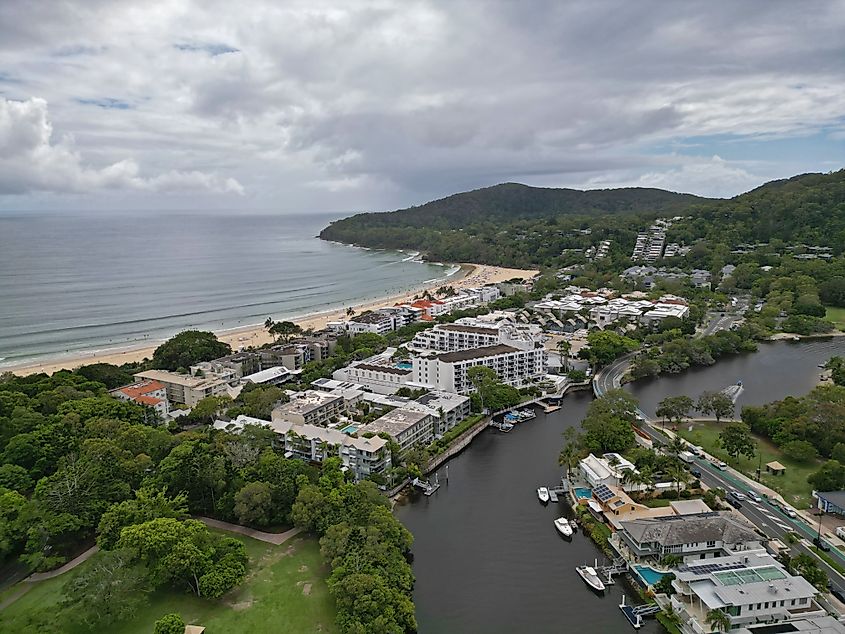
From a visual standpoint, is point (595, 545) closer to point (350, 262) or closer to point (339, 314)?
point (339, 314)

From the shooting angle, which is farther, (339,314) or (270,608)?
(339,314)

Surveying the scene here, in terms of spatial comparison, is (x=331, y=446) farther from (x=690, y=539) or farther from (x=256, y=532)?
(x=690, y=539)

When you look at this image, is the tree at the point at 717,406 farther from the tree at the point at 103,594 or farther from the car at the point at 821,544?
the tree at the point at 103,594

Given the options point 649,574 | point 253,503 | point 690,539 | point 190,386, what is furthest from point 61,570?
point 690,539

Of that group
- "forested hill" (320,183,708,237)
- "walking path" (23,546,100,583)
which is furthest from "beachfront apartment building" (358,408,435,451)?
"forested hill" (320,183,708,237)

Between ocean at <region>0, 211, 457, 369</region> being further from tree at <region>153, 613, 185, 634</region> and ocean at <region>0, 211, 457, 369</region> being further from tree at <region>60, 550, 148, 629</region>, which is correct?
tree at <region>153, 613, 185, 634</region>

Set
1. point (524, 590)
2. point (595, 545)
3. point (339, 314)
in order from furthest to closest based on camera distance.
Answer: point (339, 314) < point (595, 545) < point (524, 590)

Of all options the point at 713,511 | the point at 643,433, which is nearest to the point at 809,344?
the point at 643,433
